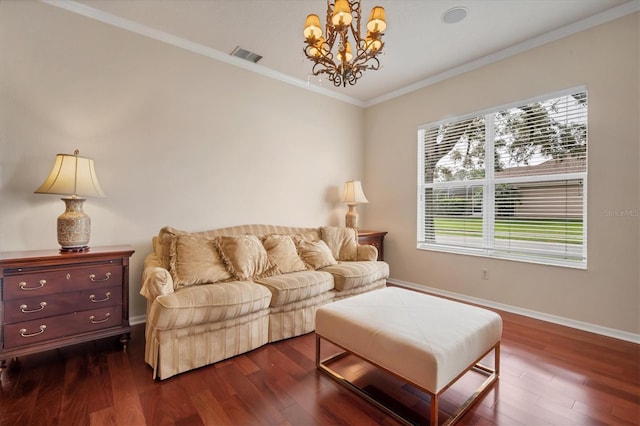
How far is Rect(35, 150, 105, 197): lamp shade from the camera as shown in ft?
7.05

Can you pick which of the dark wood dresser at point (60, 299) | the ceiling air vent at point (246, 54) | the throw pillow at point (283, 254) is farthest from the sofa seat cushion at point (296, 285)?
the ceiling air vent at point (246, 54)

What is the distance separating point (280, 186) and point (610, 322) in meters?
3.56

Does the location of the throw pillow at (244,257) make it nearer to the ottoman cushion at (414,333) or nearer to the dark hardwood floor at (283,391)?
the dark hardwood floor at (283,391)

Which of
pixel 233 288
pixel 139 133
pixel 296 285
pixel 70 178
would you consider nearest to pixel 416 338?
pixel 296 285

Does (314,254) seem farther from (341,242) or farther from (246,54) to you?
(246,54)

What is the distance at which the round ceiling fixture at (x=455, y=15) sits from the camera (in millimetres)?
2553

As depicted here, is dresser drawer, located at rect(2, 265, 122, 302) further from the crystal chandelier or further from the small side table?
the small side table

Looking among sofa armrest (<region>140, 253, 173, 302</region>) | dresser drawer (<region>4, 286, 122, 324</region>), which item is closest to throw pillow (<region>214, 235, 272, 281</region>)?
sofa armrest (<region>140, 253, 173, 302</region>)

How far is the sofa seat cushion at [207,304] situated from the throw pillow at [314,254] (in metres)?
0.83

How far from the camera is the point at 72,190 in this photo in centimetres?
218

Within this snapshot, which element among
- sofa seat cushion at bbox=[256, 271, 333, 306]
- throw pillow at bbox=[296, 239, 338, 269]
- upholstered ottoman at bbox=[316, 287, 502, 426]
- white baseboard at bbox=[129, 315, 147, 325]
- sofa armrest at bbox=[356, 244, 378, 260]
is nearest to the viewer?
upholstered ottoman at bbox=[316, 287, 502, 426]

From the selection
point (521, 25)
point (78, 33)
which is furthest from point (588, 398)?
point (78, 33)

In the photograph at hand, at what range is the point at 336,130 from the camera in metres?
4.46

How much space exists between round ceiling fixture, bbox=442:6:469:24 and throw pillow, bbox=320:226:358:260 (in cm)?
241
